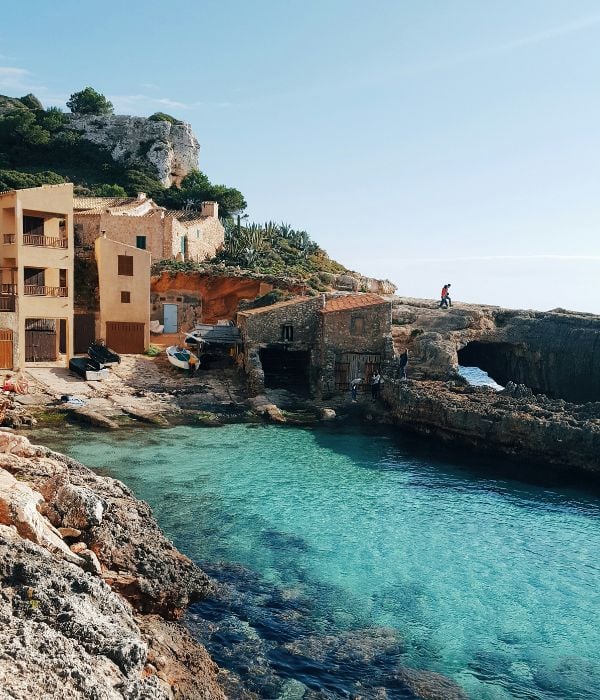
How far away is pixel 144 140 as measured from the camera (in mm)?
77188

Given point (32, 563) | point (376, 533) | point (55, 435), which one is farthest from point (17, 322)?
point (32, 563)

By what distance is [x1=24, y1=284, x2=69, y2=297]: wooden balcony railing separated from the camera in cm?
3719

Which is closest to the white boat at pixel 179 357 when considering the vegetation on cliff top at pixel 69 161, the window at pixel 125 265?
the window at pixel 125 265

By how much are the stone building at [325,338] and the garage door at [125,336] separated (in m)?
8.79

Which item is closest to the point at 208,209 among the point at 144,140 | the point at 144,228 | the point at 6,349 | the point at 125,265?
the point at 144,228

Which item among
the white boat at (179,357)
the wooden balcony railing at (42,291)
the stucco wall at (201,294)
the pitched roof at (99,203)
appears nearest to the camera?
the wooden balcony railing at (42,291)

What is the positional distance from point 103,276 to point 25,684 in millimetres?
35990

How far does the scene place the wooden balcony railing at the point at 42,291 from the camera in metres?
37.2

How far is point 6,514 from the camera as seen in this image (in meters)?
11.4

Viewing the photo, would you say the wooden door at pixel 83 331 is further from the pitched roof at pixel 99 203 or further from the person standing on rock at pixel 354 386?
the person standing on rock at pixel 354 386

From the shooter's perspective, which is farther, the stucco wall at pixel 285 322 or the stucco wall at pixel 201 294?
the stucco wall at pixel 201 294

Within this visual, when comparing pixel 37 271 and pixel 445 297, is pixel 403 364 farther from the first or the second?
pixel 37 271

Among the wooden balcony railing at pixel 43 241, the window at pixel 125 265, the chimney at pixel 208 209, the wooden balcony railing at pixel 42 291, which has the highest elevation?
the chimney at pixel 208 209

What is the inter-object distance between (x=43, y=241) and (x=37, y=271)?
5.96 feet
